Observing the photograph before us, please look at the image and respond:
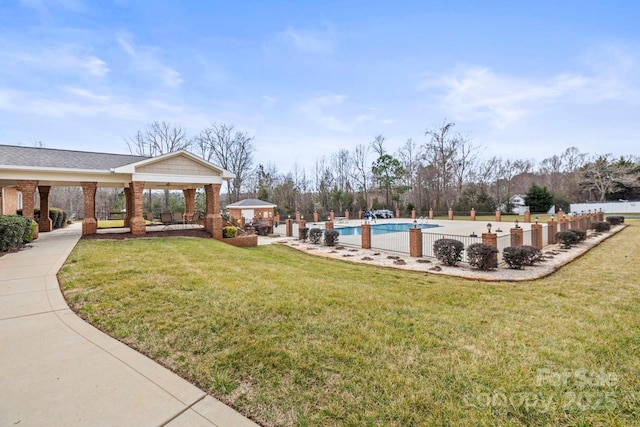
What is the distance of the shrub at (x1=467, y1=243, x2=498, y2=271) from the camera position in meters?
8.66

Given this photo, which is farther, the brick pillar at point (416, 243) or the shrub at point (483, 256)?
the brick pillar at point (416, 243)

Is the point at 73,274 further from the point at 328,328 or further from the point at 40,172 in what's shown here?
the point at 40,172

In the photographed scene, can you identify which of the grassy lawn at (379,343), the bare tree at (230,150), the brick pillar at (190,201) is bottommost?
the grassy lawn at (379,343)

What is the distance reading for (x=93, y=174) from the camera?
12.1 m

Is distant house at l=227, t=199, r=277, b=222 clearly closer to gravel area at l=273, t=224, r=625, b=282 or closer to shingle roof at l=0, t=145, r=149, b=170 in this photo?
gravel area at l=273, t=224, r=625, b=282

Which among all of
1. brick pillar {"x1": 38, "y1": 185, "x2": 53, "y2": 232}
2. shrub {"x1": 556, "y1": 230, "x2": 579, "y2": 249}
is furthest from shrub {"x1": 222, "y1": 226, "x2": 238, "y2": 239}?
shrub {"x1": 556, "y1": 230, "x2": 579, "y2": 249}

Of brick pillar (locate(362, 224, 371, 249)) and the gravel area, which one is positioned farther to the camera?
brick pillar (locate(362, 224, 371, 249))

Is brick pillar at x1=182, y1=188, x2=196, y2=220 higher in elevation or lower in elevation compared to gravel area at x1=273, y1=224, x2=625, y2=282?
higher

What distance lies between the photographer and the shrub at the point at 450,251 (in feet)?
31.2

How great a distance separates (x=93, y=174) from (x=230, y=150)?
2774cm

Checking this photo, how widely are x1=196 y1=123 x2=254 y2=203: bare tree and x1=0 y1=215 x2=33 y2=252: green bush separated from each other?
1116 inches

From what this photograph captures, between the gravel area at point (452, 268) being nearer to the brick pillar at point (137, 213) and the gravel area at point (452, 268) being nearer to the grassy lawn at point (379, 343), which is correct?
the grassy lawn at point (379, 343)

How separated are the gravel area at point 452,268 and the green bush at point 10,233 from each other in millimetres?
9837

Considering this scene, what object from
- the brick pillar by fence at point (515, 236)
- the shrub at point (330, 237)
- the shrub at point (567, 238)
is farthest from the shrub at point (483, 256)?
the shrub at point (330, 237)
